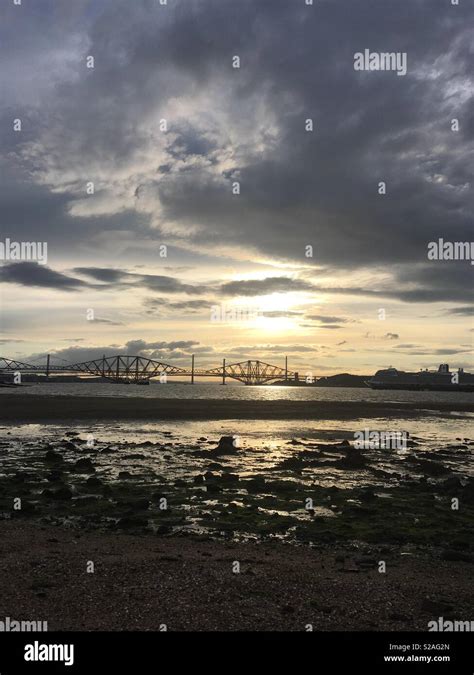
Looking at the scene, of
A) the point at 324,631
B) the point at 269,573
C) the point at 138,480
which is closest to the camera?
the point at 324,631

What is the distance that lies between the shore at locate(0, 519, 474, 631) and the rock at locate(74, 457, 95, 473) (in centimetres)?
985

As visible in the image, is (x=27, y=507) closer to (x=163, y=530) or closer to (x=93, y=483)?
(x=93, y=483)

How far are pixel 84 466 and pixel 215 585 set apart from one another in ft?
51.2

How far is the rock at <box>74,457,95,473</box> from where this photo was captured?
76.2ft

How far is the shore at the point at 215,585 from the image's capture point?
855 centimetres

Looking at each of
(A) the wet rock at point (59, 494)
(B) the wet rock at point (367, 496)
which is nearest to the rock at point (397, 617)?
(B) the wet rock at point (367, 496)

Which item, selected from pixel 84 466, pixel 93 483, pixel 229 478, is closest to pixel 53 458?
pixel 84 466

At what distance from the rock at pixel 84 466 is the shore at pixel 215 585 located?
32.3 ft

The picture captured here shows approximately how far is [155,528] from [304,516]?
4.83 metres

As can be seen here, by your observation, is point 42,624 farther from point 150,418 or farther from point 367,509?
point 150,418

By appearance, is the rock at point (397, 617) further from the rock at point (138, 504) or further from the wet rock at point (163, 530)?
the rock at point (138, 504)

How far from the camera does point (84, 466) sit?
78.8ft

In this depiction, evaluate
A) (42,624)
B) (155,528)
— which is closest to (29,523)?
(155,528)

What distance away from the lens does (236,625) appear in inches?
329
